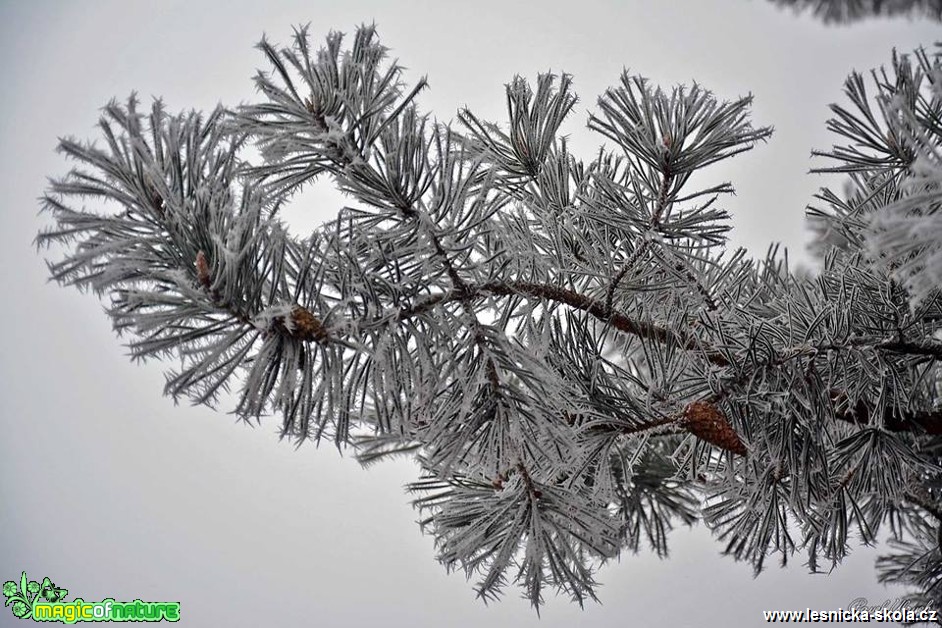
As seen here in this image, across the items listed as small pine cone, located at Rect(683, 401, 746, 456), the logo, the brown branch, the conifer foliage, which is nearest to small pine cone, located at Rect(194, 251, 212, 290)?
the conifer foliage

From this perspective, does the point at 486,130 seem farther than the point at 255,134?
Yes

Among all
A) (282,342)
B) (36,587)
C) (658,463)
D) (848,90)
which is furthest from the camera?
(36,587)

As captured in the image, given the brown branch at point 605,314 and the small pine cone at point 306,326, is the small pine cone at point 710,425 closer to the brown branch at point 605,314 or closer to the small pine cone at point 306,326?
the brown branch at point 605,314

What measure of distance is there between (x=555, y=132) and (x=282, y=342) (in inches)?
8.3

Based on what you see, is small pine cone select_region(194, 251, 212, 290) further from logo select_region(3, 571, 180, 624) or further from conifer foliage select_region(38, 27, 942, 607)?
logo select_region(3, 571, 180, 624)

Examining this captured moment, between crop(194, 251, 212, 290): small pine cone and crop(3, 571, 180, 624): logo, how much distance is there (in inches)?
32.4

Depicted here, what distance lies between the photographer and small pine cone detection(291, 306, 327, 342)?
289 mm

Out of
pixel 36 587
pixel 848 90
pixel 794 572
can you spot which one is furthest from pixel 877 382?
pixel 36 587

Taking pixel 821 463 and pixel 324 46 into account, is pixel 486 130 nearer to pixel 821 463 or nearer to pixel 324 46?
pixel 324 46

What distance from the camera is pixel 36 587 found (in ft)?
→ 3.58

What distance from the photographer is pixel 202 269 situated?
0.27 metres

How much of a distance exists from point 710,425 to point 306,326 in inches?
9.0

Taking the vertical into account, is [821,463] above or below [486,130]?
below

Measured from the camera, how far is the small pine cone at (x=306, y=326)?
289 mm
